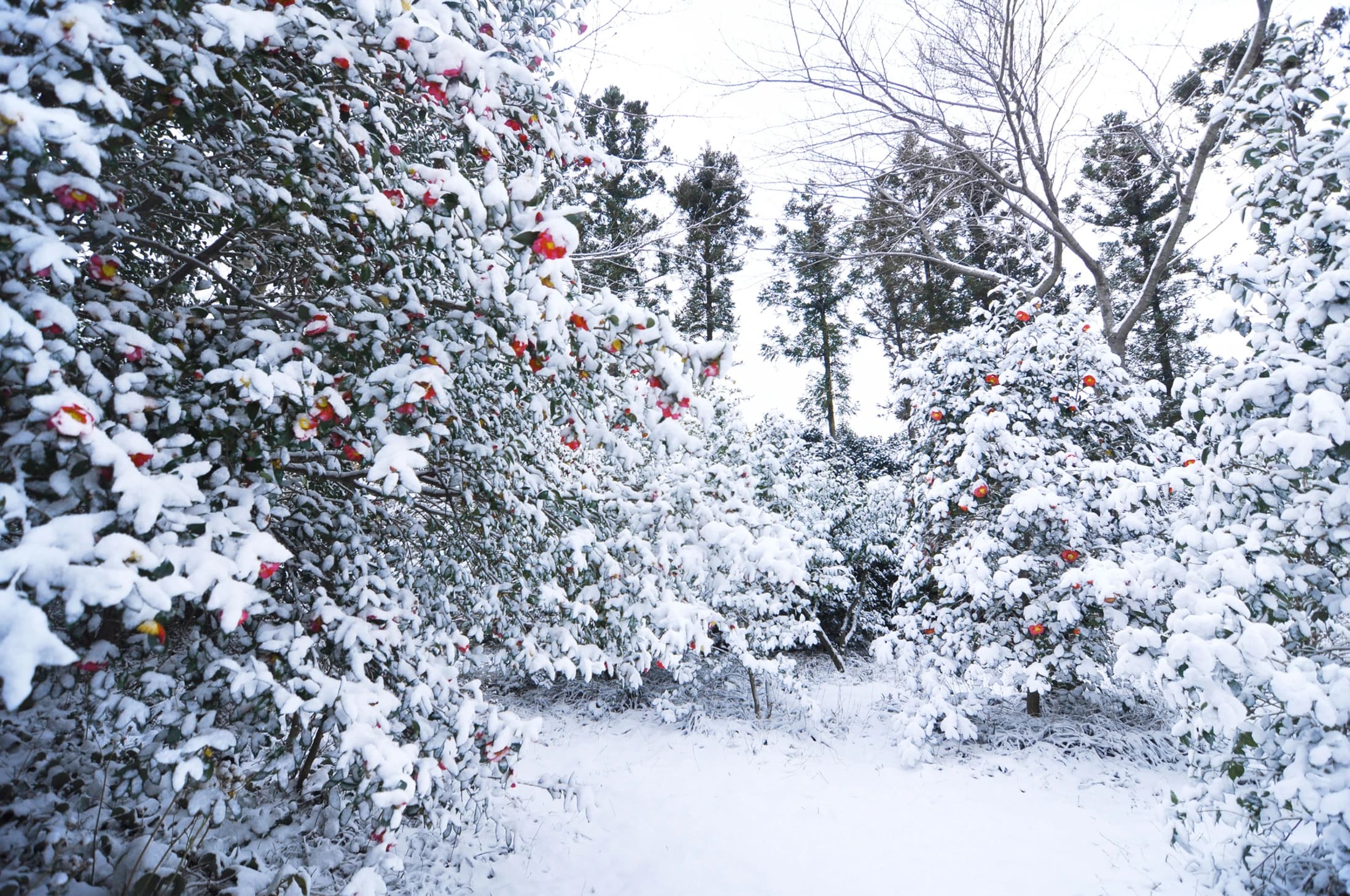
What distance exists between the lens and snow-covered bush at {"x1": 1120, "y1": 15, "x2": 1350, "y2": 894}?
2.00 m

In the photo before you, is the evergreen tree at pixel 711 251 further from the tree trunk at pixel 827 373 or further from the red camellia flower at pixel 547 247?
the red camellia flower at pixel 547 247

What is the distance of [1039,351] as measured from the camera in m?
4.95

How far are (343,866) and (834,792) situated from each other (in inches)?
126

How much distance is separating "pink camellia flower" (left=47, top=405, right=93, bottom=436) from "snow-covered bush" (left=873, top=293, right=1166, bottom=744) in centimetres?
476

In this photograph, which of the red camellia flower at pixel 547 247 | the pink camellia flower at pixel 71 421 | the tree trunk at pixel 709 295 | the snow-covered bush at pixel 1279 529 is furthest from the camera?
the tree trunk at pixel 709 295

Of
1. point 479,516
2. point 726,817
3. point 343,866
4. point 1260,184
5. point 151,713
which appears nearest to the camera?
point 151,713

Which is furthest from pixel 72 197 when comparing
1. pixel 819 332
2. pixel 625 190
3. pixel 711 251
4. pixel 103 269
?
pixel 819 332

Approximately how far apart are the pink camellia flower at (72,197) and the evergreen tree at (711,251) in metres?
10.1

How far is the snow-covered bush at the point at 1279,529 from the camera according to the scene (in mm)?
2004

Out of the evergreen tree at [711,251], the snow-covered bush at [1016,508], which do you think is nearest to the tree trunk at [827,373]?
the evergreen tree at [711,251]

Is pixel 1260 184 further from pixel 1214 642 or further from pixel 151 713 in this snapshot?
pixel 151 713

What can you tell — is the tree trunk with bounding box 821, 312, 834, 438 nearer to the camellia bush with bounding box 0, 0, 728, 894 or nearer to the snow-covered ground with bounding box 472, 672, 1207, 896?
the snow-covered ground with bounding box 472, 672, 1207, 896

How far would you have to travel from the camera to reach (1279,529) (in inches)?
89.7

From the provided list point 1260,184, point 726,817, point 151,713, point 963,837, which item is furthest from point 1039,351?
point 151,713
